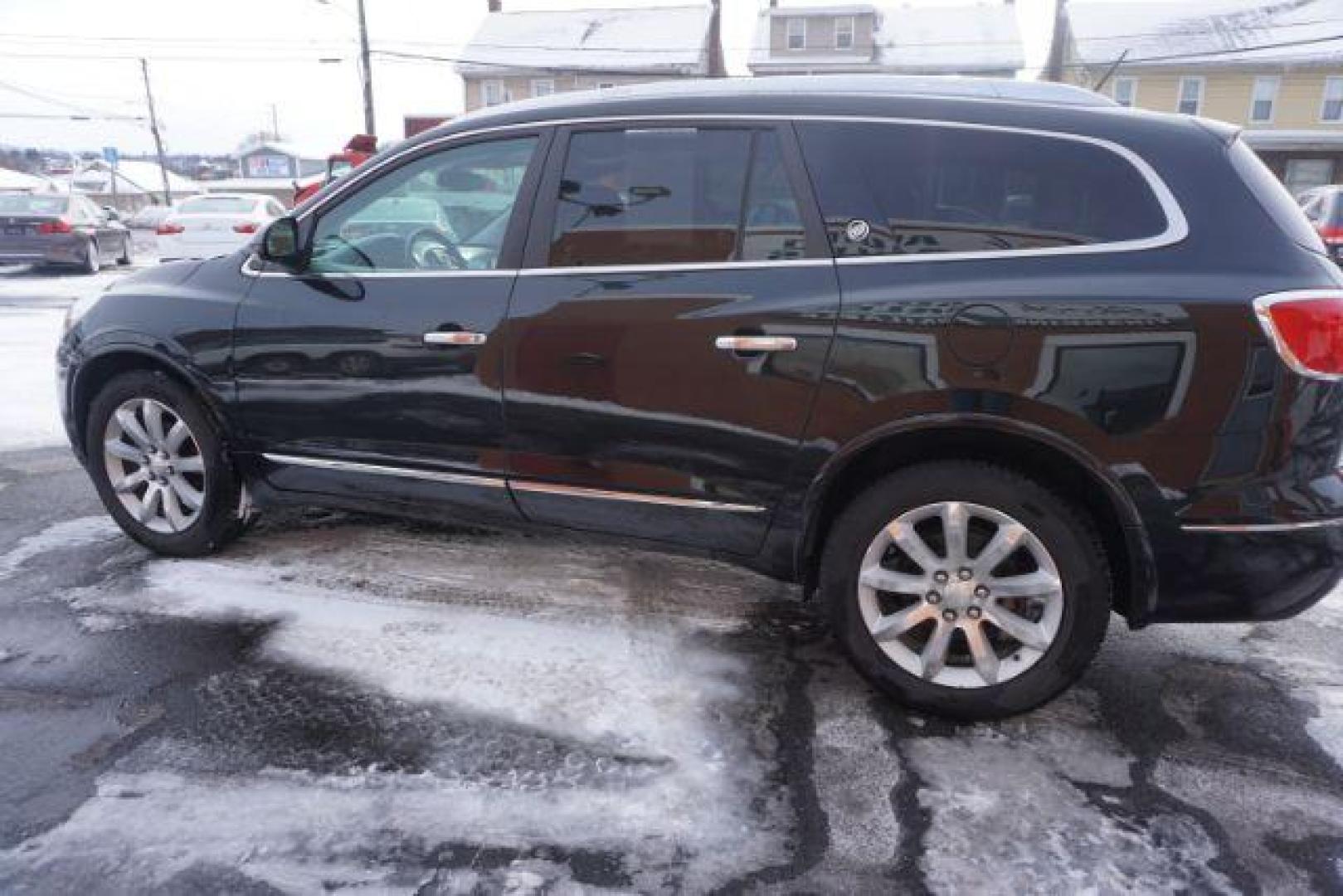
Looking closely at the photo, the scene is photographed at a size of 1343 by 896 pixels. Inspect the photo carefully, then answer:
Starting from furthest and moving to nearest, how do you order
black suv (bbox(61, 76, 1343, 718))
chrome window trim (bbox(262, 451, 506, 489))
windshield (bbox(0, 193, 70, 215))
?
windshield (bbox(0, 193, 70, 215))
chrome window trim (bbox(262, 451, 506, 489))
black suv (bbox(61, 76, 1343, 718))

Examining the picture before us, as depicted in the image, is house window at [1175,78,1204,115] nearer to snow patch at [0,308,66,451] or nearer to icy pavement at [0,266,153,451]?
icy pavement at [0,266,153,451]

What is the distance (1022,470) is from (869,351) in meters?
0.57

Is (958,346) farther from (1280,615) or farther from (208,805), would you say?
(208,805)

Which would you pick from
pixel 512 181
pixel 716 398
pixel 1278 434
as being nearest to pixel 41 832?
A: pixel 716 398

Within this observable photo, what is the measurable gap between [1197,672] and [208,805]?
309 cm

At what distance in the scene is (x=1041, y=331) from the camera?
2.53 m

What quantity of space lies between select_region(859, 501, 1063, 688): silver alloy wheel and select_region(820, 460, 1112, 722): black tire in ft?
0.07

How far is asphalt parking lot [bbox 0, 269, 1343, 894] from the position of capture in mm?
2213

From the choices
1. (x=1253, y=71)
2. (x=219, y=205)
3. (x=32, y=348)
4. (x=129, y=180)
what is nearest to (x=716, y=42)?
(x=1253, y=71)

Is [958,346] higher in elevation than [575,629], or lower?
higher

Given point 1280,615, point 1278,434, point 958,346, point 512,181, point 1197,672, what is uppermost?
point 512,181

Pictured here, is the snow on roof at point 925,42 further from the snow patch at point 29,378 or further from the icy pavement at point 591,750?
the icy pavement at point 591,750

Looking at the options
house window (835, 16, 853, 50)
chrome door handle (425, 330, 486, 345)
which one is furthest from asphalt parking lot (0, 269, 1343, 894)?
house window (835, 16, 853, 50)

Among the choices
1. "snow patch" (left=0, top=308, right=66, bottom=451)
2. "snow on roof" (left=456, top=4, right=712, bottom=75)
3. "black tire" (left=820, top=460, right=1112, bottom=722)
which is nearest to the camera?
"black tire" (left=820, top=460, right=1112, bottom=722)
